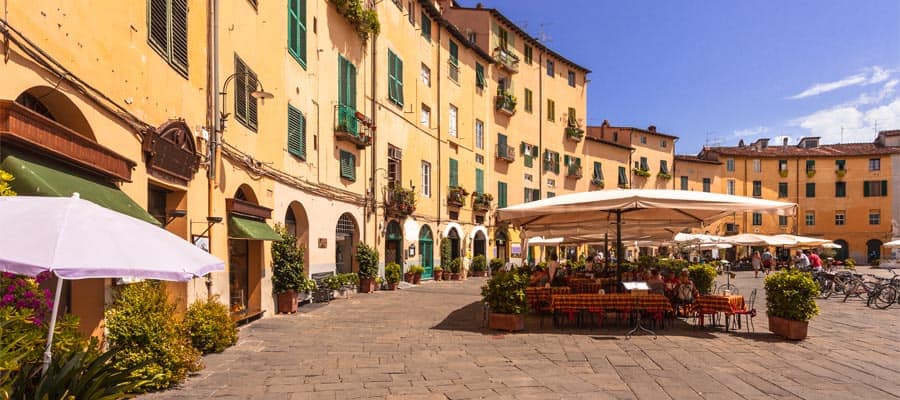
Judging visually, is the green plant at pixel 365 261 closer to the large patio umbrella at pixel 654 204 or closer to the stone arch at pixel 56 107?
the large patio umbrella at pixel 654 204

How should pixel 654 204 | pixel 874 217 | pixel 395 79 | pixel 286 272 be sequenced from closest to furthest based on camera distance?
pixel 654 204 < pixel 286 272 < pixel 395 79 < pixel 874 217

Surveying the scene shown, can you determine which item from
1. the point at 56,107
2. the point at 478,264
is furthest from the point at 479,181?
the point at 56,107

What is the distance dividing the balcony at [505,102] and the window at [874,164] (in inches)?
1597

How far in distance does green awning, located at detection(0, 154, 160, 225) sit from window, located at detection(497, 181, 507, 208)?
25.7m

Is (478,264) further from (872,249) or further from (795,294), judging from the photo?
(872,249)

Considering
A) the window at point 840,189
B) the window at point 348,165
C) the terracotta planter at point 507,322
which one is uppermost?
the window at point 840,189

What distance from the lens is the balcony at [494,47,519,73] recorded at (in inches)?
1243

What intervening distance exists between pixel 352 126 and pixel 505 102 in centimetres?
1550

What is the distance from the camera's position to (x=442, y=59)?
1027 inches

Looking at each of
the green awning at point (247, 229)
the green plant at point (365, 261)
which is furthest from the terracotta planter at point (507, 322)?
the green plant at point (365, 261)

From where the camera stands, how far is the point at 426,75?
2495 cm

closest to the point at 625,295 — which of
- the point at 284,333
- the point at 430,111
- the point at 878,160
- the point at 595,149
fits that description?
the point at 284,333

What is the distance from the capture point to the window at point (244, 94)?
11.0 meters

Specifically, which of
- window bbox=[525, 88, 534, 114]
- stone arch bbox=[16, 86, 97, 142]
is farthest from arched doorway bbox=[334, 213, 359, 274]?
window bbox=[525, 88, 534, 114]
